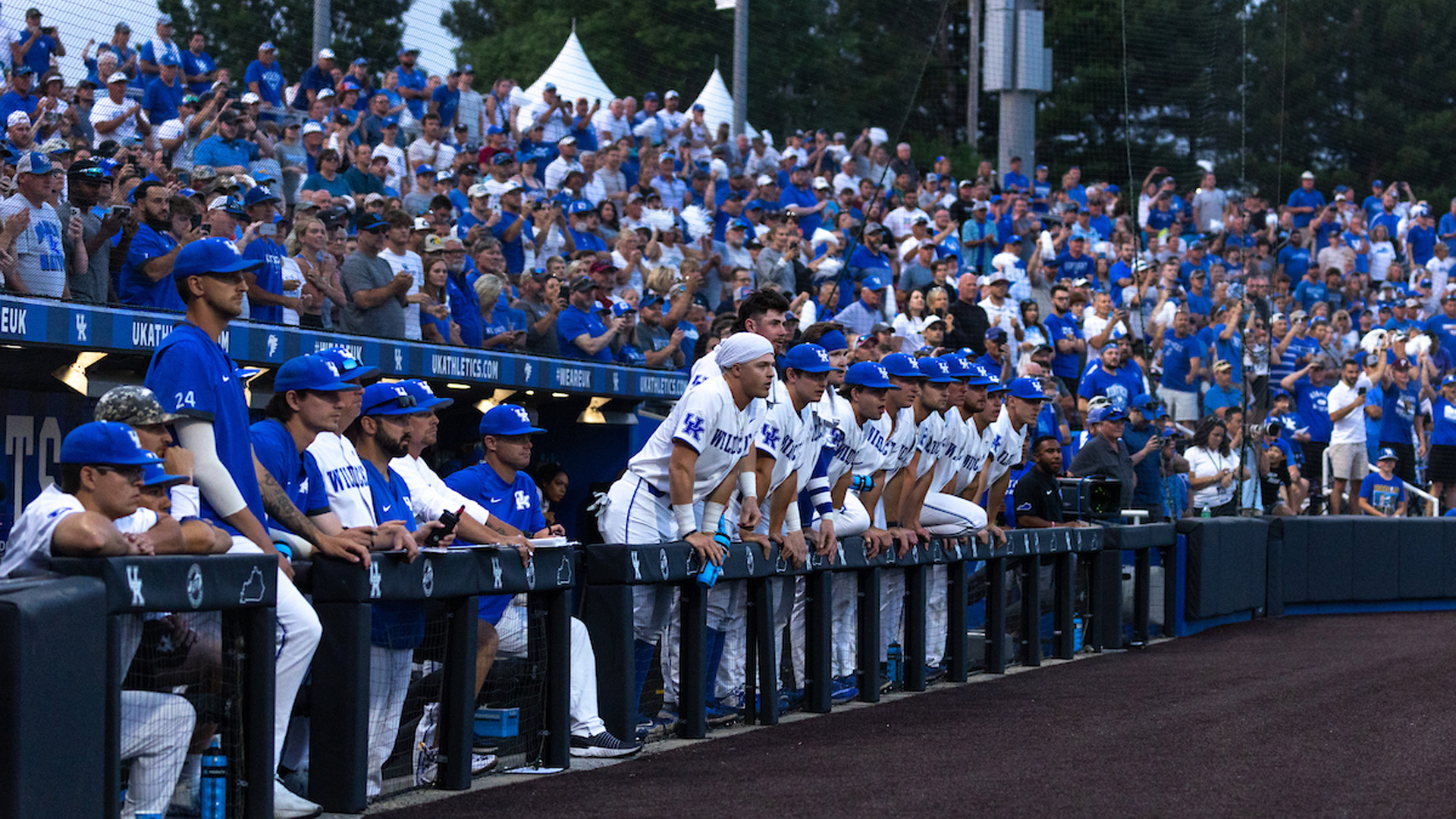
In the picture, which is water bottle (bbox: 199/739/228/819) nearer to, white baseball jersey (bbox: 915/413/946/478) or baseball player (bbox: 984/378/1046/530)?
white baseball jersey (bbox: 915/413/946/478)

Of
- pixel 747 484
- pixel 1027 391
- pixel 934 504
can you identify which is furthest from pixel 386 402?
pixel 1027 391

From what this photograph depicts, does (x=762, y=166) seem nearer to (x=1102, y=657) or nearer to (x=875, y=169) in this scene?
(x=875, y=169)

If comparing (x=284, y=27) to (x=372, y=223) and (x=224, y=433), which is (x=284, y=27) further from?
(x=224, y=433)

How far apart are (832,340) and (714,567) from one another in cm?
210

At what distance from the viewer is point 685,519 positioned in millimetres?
7852

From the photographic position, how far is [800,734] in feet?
25.8

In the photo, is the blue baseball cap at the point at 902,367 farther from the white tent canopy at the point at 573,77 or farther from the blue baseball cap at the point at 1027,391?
the white tent canopy at the point at 573,77

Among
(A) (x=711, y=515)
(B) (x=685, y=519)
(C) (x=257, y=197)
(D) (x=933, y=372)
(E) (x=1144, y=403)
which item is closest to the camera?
(B) (x=685, y=519)

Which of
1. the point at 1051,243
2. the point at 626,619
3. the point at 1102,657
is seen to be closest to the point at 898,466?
the point at 1102,657

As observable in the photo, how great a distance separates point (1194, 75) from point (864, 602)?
13.3 m

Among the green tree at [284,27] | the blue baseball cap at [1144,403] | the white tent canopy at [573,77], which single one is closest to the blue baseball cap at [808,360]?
the blue baseball cap at [1144,403]

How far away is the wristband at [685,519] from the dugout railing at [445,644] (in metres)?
0.88

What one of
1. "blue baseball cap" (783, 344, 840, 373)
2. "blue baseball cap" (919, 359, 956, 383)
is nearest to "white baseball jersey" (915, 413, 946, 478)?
"blue baseball cap" (919, 359, 956, 383)

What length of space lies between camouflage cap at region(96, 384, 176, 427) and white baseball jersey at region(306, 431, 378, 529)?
109 centimetres
